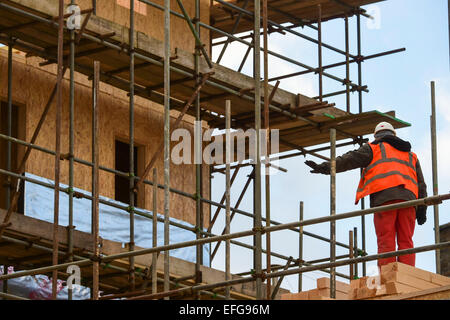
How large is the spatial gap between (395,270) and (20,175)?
729 centimetres

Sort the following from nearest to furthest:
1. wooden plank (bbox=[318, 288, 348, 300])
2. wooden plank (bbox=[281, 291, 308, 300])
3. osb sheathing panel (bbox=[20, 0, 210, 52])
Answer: wooden plank (bbox=[281, 291, 308, 300]) → wooden plank (bbox=[318, 288, 348, 300]) → osb sheathing panel (bbox=[20, 0, 210, 52])

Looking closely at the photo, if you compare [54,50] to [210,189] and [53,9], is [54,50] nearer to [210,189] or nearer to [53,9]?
[53,9]

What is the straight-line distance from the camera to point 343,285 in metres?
16.5

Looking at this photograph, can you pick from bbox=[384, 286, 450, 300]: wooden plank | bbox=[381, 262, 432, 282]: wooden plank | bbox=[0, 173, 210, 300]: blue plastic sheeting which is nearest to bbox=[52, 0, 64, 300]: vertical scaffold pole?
bbox=[0, 173, 210, 300]: blue plastic sheeting

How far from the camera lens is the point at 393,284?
46.9 feet

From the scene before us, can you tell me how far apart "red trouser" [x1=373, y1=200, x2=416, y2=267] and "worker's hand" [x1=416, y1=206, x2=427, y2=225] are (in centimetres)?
34

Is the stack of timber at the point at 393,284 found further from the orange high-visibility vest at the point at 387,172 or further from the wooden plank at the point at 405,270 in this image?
the orange high-visibility vest at the point at 387,172

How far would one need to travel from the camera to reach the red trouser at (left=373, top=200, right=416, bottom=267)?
16453 millimetres

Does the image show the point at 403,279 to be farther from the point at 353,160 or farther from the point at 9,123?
the point at 9,123

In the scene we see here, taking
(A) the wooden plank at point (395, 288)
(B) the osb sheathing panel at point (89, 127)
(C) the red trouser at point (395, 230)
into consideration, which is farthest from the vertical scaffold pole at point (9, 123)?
(A) the wooden plank at point (395, 288)

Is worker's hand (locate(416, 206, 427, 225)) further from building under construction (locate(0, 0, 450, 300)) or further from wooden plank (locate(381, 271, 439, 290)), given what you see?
wooden plank (locate(381, 271, 439, 290))

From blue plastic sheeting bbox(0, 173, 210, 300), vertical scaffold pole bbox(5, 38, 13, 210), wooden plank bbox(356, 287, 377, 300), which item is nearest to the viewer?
wooden plank bbox(356, 287, 377, 300)
